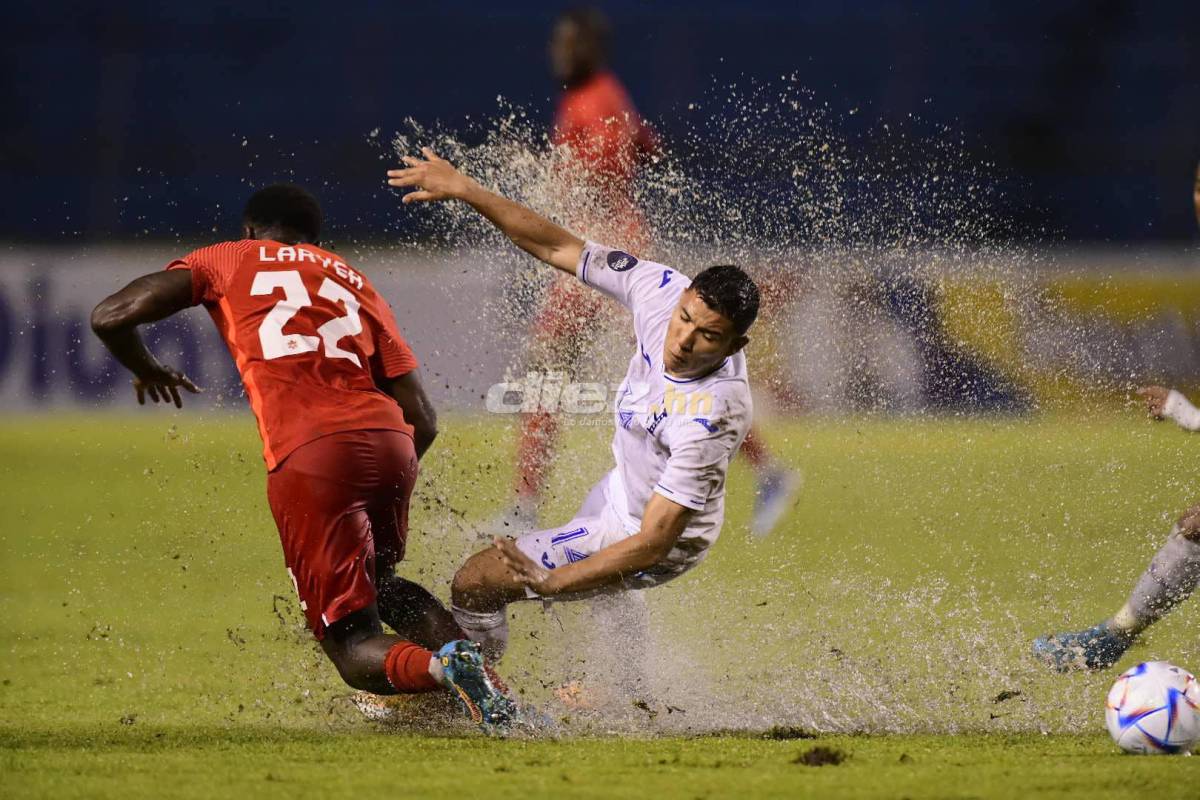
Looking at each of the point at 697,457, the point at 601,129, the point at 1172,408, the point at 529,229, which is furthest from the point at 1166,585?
the point at 601,129

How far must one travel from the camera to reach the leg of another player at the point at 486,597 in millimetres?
5184

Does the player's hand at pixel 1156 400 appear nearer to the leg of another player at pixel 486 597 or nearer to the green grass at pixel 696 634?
the green grass at pixel 696 634

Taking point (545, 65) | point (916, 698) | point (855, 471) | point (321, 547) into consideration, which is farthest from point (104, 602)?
point (545, 65)

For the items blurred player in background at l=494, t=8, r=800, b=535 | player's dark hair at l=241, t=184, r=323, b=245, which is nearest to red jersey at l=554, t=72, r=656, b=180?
blurred player in background at l=494, t=8, r=800, b=535

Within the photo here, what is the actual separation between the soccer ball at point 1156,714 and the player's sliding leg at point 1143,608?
3.59ft

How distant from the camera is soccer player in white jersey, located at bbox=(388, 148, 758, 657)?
4.84m

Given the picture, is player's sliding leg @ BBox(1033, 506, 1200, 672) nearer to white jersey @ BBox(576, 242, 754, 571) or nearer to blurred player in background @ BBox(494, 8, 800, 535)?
white jersey @ BBox(576, 242, 754, 571)

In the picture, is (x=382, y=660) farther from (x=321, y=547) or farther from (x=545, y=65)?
(x=545, y=65)

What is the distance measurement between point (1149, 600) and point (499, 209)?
112 inches

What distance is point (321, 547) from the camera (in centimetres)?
484

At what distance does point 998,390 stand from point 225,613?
6846 millimetres

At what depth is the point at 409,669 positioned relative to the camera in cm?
471

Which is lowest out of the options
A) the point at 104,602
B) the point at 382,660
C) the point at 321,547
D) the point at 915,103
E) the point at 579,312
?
the point at 104,602

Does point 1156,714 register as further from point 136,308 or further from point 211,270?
point 136,308
